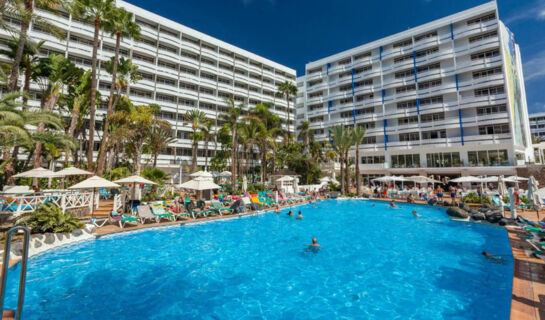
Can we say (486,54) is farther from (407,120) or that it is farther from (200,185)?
(200,185)

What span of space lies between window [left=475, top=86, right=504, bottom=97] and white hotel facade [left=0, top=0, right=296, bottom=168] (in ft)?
119

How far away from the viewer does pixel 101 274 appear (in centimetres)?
778

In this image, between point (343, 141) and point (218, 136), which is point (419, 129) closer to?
point (343, 141)

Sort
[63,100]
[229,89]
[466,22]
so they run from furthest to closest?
[229,89], [466,22], [63,100]

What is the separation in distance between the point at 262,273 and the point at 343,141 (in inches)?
999

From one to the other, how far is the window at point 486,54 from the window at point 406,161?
16.2 metres

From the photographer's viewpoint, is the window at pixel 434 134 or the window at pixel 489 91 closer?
the window at pixel 489 91

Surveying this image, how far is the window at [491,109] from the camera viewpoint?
3266cm

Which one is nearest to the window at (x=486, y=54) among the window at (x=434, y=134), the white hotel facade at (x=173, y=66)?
the window at (x=434, y=134)

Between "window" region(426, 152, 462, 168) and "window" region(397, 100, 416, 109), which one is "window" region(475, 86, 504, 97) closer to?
"window" region(397, 100, 416, 109)

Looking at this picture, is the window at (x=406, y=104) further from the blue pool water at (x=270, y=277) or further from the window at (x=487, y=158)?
the blue pool water at (x=270, y=277)

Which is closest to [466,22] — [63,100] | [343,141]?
[343,141]

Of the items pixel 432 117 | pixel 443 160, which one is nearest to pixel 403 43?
pixel 432 117

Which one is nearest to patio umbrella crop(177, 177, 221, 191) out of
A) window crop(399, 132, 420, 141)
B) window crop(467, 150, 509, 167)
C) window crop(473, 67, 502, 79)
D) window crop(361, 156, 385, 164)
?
window crop(361, 156, 385, 164)
